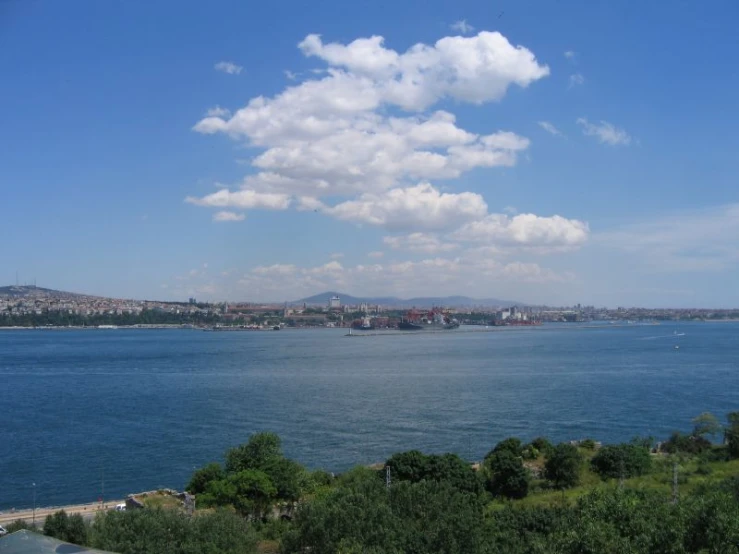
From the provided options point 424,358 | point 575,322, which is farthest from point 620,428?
point 575,322

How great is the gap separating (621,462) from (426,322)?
58.7 metres

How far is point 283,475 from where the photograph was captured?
775 centimetres

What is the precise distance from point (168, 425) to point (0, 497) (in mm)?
5007

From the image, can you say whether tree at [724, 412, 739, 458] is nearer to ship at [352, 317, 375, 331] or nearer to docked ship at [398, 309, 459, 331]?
docked ship at [398, 309, 459, 331]

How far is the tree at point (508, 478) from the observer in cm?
866

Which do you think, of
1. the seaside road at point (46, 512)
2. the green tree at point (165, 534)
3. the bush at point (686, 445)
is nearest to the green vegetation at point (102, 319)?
the bush at point (686, 445)

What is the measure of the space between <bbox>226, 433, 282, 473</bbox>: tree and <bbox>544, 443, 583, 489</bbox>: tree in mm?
3747

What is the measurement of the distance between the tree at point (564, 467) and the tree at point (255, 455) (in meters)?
3.75

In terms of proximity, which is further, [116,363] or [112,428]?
[116,363]

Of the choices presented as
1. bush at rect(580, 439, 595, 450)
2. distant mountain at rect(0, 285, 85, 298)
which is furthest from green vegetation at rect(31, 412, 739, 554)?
distant mountain at rect(0, 285, 85, 298)

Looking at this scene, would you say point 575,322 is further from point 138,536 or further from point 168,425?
point 138,536

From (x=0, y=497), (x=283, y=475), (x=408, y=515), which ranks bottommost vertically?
(x=0, y=497)

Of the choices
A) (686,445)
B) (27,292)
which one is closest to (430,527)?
(686,445)

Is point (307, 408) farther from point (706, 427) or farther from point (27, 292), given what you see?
point (27, 292)
